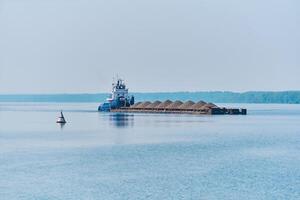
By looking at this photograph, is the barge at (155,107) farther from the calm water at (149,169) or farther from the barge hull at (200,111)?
the calm water at (149,169)

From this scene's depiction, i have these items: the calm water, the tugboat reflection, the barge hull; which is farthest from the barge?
the calm water

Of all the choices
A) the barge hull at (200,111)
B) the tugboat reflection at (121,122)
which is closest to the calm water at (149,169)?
the tugboat reflection at (121,122)

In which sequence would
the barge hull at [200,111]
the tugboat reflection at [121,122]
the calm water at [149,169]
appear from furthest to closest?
the barge hull at [200,111], the tugboat reflection at [121,122], the calm water at [149,169]

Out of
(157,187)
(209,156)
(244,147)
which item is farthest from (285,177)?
(244,147)

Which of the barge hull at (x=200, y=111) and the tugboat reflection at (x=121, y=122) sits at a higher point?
the barge hull at (x=200, y=111)

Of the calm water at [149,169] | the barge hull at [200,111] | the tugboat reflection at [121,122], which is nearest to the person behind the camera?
the calm water at [149,169]

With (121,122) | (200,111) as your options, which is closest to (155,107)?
(200,111)

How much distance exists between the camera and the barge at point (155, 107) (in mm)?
119562

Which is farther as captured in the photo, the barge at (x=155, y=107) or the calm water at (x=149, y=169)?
the barge at (x=155, y=107)

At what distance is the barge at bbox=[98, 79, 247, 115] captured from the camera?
119562 millimetres

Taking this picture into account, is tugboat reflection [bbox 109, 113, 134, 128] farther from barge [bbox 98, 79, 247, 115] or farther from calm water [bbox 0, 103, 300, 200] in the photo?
calm water [bbox 0, 103, 300, 200]

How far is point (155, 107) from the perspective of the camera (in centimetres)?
13312

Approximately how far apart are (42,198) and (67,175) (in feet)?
19.6

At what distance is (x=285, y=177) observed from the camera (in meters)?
30.5
